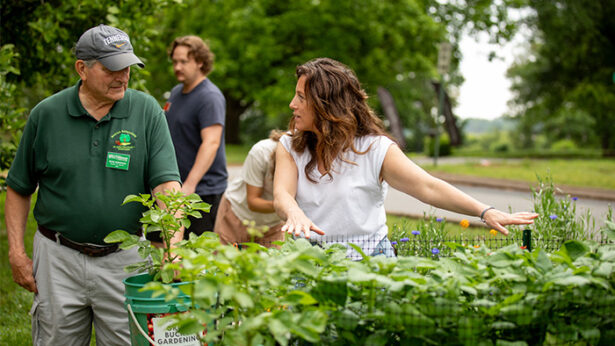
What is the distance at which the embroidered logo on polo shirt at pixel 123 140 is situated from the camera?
2.61 meters

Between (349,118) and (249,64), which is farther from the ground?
(249,64)

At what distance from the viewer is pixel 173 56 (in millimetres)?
4609

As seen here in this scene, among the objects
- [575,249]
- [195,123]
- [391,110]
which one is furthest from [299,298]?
[391,110]

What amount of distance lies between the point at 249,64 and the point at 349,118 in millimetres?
18375

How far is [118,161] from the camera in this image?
2600 mm

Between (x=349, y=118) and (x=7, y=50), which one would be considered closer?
(x=349, y=118)

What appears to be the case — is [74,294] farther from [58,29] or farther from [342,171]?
[58,29]

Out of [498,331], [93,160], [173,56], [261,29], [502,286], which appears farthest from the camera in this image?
[261,29]

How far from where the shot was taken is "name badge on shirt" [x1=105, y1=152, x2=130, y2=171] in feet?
8.48

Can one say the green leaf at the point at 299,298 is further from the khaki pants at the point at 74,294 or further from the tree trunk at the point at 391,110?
the tree trunk at the point at 391,110

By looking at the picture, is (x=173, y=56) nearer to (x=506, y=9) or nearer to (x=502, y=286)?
(x=502, y=286)

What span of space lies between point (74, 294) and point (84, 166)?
0.60 meters

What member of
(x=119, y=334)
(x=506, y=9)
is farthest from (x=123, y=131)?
(x=506, y=9)

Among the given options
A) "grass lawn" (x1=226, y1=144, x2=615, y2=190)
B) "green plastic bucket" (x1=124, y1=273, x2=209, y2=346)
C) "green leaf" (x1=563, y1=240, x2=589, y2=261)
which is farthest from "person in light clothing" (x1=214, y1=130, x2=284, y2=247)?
"grass lawn" (x1=226, y1=144, x2=615, y2=190)
